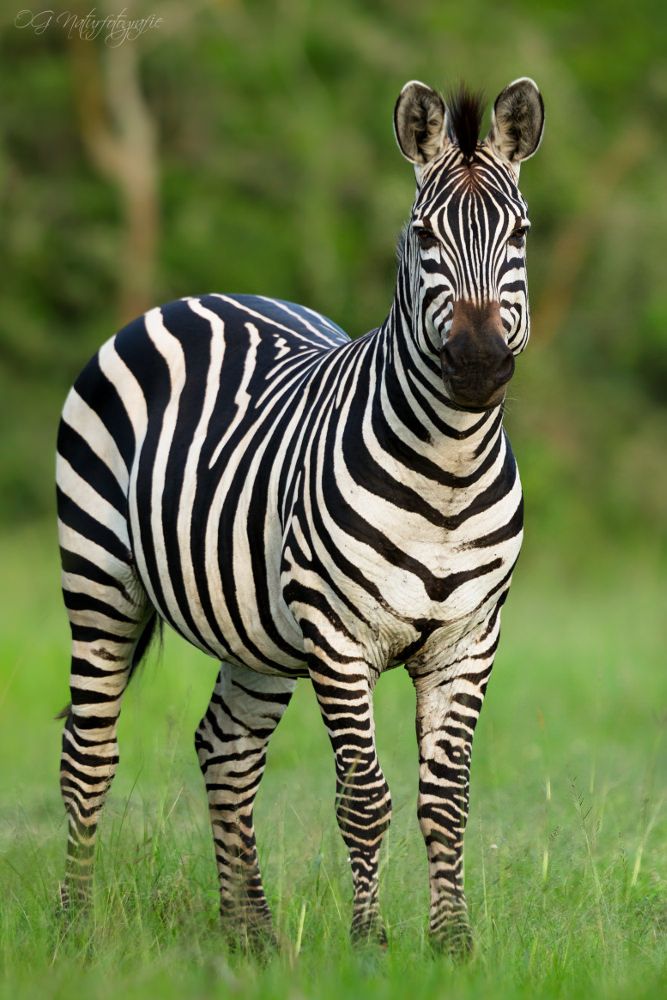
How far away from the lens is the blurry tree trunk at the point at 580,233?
814 inches

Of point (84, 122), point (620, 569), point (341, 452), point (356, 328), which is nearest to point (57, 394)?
point (84, 122)

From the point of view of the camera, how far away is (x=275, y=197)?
64.7 ft

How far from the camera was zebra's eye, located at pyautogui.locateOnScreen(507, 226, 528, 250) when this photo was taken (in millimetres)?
3646

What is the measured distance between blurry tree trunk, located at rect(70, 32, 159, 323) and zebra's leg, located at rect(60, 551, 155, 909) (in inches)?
542

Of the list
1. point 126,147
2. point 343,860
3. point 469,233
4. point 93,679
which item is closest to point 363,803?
point 343,860

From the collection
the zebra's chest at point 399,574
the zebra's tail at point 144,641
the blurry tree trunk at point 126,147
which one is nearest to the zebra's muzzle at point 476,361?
the zebra's chest at point 399,574

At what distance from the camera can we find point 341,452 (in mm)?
3930

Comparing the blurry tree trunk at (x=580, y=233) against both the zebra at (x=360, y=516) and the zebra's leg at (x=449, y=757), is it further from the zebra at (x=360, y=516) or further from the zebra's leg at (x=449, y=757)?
the zebra's leg at (x=449, y=757)

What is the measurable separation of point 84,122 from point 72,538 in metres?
15.2

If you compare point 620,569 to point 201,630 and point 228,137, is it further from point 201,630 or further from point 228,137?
point 201,630

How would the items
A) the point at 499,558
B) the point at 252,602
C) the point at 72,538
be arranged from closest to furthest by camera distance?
the point at 499,558 < the point at 252,602 < the point at 72,538

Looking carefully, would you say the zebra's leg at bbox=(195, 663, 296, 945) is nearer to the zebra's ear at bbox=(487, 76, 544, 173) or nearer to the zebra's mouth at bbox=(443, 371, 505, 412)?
the zebra's mouth at bbox=(443, 371, 505, 412)

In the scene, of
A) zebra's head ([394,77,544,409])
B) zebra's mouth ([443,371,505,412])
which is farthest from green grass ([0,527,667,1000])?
zebra's head ([394,77,544,409])

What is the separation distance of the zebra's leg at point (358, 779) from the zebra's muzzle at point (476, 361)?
0.85 metres
